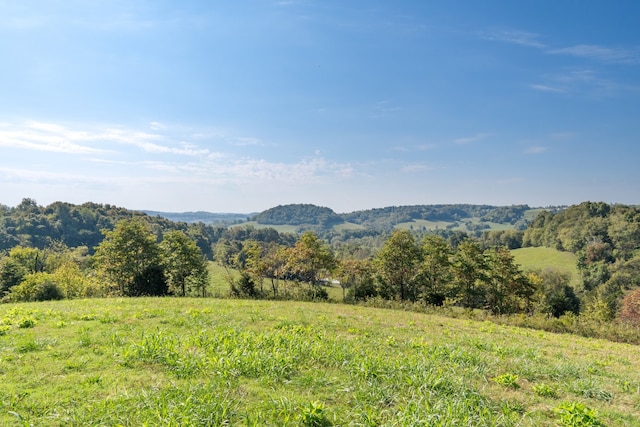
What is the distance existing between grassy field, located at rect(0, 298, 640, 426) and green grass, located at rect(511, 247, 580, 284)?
116m

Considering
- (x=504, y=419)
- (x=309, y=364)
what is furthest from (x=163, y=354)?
(x=504, y=419)

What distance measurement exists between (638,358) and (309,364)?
1611cm

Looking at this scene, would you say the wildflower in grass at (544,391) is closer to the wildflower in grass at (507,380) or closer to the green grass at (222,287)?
the wildflower in grass at (507,380)

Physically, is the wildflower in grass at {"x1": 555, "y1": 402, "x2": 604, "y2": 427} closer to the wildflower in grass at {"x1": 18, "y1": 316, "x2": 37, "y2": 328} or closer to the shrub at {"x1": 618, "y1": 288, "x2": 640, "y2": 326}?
the wildflower in grass at {"x1": 18, "y1": 316, "x2": 37, "y2": 328}

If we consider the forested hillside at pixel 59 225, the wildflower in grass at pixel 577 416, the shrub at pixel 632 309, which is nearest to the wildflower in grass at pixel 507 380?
the wildflower in grass at pixel 577 416

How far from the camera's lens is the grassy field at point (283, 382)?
6.01 meters

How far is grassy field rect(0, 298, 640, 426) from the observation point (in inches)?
237

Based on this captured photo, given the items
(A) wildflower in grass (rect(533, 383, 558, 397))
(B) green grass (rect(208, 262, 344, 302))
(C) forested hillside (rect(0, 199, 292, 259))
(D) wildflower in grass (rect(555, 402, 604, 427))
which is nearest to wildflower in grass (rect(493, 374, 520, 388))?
(A) wildflower in grass (rect(533, 383, 558, 397))

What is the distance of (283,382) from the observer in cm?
755

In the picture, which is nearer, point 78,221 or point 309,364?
point 309,364

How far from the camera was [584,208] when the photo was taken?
144000 mm

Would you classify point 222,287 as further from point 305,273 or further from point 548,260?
point 548,260

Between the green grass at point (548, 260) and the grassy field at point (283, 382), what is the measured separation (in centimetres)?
11550

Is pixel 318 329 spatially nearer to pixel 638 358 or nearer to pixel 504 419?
pixel 504 419
